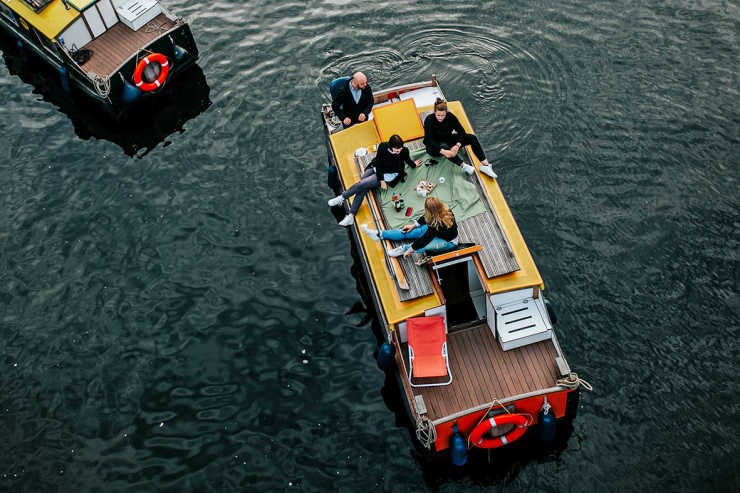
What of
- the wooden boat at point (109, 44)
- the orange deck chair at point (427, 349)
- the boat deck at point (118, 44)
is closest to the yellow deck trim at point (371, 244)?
the orange deck chair at point (427, 349)

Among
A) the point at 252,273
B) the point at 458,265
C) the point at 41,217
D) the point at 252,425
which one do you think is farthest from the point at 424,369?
the point at 41,217

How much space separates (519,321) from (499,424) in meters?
2.29

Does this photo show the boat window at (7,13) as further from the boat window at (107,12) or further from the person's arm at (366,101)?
the person's arm at (366,101)

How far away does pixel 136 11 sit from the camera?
71.1 feet

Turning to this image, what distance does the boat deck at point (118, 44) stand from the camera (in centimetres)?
2081

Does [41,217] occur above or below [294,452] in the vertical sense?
above

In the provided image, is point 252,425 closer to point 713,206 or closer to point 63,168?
point 63,168

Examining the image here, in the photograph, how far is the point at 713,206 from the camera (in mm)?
18141

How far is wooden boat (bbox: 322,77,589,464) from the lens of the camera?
1344 cm

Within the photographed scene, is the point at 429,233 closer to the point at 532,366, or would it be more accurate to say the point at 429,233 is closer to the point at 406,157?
the point at 406,157

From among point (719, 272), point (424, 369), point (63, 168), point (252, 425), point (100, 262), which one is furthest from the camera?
point (63, 168)

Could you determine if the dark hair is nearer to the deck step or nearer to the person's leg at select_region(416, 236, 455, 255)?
the person's leg at select_region(416, 236, 455, 255)

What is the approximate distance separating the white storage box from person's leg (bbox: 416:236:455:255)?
43.6 feet

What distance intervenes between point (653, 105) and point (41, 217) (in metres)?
18.4
